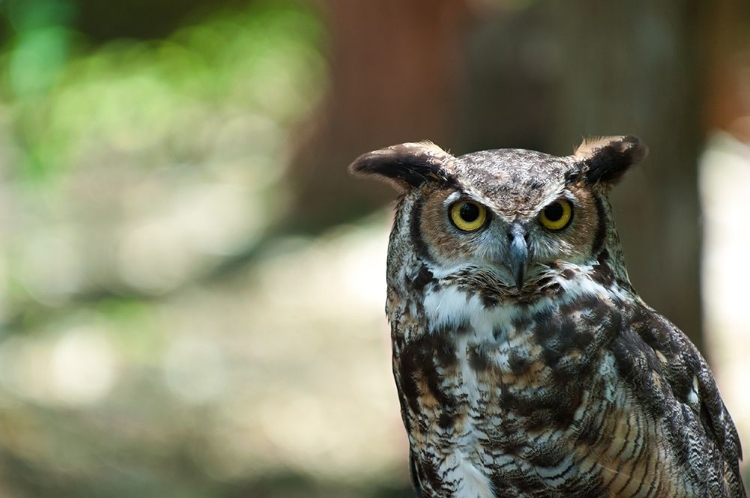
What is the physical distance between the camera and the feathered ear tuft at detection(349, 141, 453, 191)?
67.7 inches

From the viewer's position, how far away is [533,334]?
1666mm

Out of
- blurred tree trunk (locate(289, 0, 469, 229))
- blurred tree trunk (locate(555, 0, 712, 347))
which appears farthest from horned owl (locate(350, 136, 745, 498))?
blurred tree trunk (locate(289, 0, 469, 229))

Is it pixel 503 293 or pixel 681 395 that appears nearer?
pixel 503 293

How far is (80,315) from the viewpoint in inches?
269

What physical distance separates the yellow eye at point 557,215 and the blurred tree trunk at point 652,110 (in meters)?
1.64

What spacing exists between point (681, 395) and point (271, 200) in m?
7.34

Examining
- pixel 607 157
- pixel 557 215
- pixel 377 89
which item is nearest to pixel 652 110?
pixel 607 157

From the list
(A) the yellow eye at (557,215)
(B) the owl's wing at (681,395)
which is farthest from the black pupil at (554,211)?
(B) the owl's wing at (681,395)

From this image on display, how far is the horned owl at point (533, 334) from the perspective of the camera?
165cm

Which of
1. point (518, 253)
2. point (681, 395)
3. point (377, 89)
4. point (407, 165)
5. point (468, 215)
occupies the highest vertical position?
point (377, 89)

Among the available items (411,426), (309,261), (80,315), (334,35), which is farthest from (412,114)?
(411,426)

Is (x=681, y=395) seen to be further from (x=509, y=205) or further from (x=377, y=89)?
(x=377, y=89)

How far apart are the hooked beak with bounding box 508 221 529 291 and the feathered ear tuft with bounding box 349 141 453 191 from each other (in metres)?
0.17

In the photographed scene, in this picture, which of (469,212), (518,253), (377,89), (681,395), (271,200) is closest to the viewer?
(518,253)
